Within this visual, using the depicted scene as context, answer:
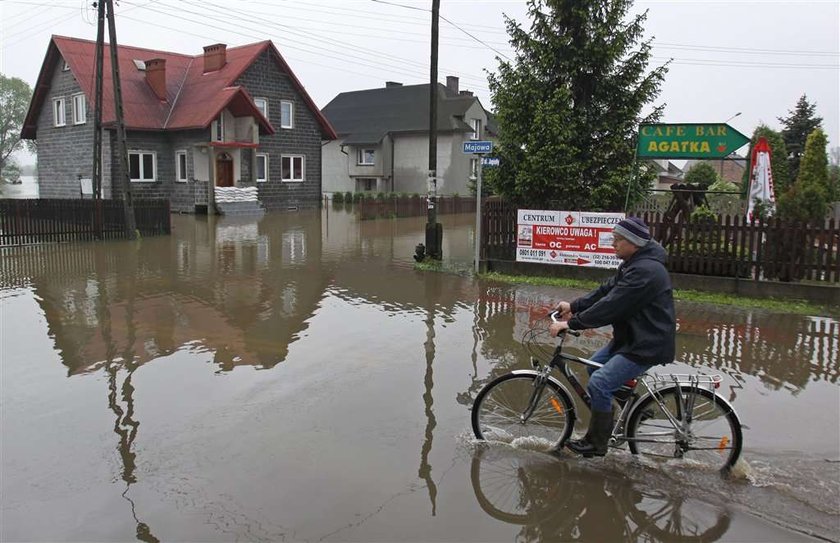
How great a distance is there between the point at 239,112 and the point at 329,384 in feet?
94.1

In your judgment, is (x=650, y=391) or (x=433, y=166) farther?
(x=433, y=166)

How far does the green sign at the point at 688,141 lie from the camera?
42.3 feet

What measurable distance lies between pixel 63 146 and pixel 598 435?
37.1 metres

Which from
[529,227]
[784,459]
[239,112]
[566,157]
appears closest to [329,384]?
[784,459]

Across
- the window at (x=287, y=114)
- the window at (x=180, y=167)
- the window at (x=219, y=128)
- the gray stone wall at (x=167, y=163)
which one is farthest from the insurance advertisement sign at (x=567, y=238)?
the window at (x=287, y=114)

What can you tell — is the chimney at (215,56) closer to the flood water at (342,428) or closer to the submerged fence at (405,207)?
the submerged fence at (405,207)

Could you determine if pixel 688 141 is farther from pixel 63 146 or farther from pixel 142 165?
pixel 63 146

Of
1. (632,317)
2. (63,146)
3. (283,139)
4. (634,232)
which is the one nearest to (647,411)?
(632,317)

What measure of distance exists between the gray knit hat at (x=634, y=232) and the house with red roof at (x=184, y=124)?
2898 centimetres

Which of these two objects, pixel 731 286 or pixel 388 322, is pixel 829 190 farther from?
pixel 388 322

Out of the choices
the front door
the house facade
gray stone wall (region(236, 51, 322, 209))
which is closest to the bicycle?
the front door

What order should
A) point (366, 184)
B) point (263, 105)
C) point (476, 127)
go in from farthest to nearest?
point (366, 184)
point (476, 127)
point (263, 105)

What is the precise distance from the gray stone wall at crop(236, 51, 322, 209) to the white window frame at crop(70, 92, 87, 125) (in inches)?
300

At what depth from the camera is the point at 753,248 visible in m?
11.8
